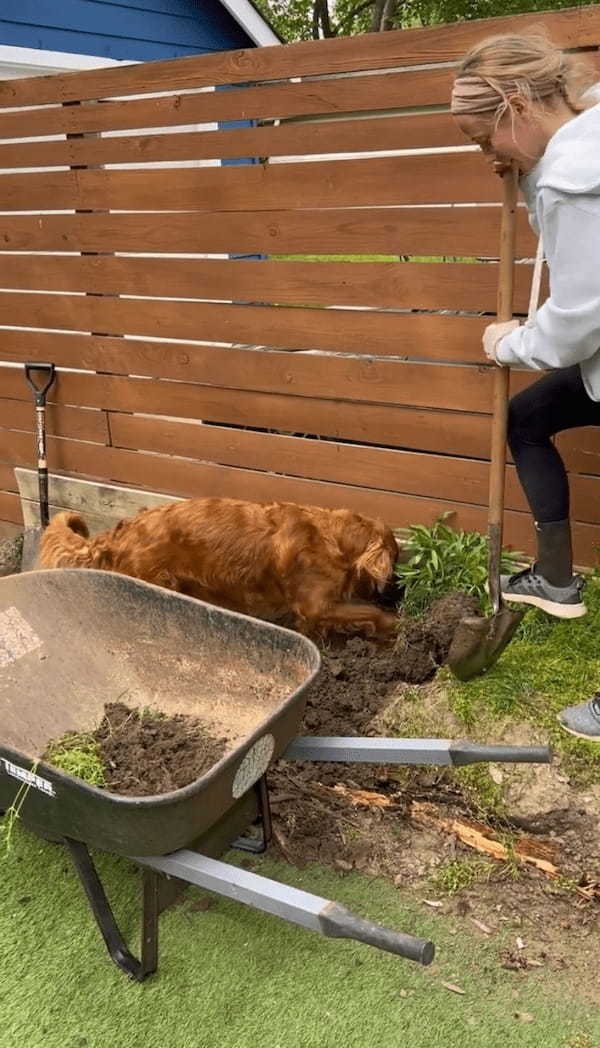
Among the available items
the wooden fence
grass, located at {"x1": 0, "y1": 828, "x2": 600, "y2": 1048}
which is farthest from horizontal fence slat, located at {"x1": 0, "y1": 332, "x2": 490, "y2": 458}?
grass, located at {"x1": 0, "y1": 828, "x2": 600, "y2": 1048}

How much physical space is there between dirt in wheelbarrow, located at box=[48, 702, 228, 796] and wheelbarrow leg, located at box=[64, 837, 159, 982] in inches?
8.1

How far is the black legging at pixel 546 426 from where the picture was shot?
292 cm

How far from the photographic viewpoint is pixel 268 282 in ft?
14.0

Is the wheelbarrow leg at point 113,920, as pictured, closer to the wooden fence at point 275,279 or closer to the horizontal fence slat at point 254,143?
the wooden fence at point 275,279

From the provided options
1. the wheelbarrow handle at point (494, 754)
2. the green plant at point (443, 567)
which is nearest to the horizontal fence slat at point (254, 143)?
the green plant at point (443, 567)

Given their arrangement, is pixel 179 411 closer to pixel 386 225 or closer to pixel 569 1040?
pixel 386 225

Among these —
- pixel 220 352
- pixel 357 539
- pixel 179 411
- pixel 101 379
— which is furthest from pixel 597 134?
pixel 101 379

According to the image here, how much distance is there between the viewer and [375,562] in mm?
3889

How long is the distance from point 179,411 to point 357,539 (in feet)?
5.05

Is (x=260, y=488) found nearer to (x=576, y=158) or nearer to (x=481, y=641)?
(x=481, y=641)

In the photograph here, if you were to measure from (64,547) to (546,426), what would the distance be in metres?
2.25

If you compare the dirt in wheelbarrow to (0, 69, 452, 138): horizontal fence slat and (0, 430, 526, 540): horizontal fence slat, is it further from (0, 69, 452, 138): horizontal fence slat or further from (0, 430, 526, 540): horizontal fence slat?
(0, 69, 452, 138): horizontal fence slat

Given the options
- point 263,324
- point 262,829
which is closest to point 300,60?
point 263,324

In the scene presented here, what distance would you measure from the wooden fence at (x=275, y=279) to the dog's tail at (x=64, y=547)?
972 mm
